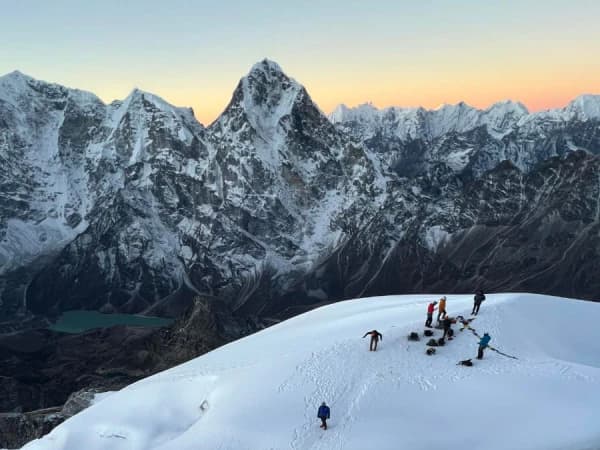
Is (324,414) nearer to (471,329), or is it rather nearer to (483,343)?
(483,343)

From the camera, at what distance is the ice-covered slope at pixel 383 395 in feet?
112

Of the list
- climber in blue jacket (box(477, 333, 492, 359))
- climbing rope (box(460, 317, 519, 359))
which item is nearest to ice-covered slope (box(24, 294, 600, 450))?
climber in blue jacket (box(477, 333, 492, 359))

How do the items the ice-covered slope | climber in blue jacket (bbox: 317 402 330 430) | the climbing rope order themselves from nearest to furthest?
the ice-covered slope, climber in blue jacket (bbox: 317 402 330 430), the climbing rope

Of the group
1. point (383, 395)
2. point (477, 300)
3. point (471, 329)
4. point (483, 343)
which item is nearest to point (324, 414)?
point (383, 395)

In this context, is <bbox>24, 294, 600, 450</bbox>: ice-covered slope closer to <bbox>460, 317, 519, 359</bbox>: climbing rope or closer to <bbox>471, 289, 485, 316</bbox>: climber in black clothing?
<bbox>460, 317, 519, 359</bbox>: climbing rope

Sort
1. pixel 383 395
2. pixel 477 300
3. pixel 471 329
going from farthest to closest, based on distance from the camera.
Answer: pixel 477 300 → pixel 471 329 → pixel 383 395

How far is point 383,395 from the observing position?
37.9 meters

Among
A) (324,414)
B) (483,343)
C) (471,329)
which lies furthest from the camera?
(471,329)

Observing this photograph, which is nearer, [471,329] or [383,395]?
[383,395]

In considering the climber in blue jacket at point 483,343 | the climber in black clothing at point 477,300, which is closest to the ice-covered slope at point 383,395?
the climber in blue jacket at point 483,343

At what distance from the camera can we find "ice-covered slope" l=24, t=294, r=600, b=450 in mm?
34281

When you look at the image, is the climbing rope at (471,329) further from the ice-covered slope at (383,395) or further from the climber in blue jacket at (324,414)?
the climber in blue jacket at (324,414)

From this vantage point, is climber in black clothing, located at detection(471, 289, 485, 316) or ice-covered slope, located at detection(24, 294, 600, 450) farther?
climber in black clothing, located at detection(471, 289, 485, 316)

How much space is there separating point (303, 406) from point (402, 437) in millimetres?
7015
